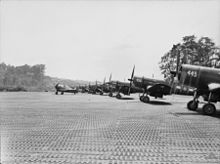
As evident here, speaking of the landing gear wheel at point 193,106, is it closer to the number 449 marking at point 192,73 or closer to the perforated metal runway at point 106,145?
the number 449 marking at point 192,73

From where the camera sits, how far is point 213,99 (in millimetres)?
12688

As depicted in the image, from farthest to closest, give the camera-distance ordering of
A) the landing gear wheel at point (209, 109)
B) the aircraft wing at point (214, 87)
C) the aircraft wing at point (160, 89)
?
the aircraft wing at point (160, 89) < the landing gear wheel at point (209, 109) < the aircraft wing at point (214, 87)

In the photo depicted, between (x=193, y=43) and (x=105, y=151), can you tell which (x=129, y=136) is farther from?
(x=193, y=43)

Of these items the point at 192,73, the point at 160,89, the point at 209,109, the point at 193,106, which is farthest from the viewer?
the point at 160,89

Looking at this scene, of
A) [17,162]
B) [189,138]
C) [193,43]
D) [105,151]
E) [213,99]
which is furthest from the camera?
[193,43]

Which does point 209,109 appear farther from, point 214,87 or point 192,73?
point 192,73

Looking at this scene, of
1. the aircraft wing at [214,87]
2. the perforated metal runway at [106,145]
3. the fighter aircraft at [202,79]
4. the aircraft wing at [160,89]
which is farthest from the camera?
the aircraft wing at [160,89]

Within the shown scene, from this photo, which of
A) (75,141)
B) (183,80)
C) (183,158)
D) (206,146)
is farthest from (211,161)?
(183,80)

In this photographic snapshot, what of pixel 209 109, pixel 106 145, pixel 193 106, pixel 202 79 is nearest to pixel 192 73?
pixel 202 79

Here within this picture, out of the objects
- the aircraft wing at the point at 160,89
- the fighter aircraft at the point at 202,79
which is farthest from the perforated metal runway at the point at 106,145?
the aircraft wing at the point at 160,89

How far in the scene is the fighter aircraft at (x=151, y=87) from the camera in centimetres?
1980

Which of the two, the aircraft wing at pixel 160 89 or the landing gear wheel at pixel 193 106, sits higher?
the aircraft wing at pixel 160 89

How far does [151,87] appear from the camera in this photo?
19938 millimetres

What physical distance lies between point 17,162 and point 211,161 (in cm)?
386
